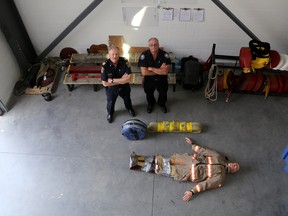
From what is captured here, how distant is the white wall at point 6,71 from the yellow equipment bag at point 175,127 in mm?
2873

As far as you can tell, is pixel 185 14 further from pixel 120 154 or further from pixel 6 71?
pixel 6 71

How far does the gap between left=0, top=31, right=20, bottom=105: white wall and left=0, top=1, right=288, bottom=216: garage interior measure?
18cm

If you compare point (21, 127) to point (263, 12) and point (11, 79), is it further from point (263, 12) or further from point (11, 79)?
point (263, 12)

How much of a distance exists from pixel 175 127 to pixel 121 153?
1019 millimetres

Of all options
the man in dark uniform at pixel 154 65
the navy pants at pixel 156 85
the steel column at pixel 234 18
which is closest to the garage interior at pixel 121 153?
the navy pants at pixel 156 85

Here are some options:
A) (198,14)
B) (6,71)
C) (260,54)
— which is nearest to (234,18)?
(198,14)

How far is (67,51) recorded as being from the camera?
5.85 m

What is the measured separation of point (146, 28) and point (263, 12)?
85.3 inches

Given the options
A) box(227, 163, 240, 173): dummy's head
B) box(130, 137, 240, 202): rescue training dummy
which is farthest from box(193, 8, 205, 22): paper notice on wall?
box(227, 163, 240, 173): dummy's head

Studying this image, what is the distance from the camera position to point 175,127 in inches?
186

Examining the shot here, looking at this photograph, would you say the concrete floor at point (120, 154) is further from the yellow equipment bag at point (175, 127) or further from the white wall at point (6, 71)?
the white wall at point (6, 71)

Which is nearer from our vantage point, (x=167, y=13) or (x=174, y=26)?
(x=167, y=13)

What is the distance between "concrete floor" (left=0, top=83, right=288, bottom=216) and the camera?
3.96 meters

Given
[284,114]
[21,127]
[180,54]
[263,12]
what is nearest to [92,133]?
[21,127]
